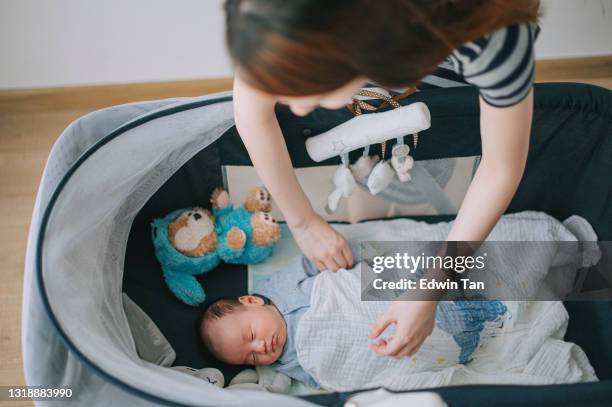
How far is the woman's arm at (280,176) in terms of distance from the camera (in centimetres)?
91

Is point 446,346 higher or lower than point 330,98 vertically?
lower

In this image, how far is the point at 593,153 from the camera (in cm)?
117

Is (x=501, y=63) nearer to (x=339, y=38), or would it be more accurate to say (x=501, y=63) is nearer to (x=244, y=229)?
(x=339, y=38)

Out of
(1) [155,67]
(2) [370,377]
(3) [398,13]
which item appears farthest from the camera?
(1) [155,67]

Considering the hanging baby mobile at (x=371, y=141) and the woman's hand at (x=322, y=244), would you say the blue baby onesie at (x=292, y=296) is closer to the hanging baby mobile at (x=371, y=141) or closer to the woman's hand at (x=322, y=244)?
the woman's hand at (x=322, y=244)

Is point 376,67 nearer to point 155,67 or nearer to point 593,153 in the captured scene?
point 593,153

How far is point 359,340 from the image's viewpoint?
3.56 feet

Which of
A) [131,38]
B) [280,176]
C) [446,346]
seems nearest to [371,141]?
[280,176]

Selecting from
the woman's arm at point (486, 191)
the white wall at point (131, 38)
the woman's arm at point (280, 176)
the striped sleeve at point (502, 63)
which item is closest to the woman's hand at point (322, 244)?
the woman's arm at point (280, 176)

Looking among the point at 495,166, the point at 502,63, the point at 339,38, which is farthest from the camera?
the point at 495,166

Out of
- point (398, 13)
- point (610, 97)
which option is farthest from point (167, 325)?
point (610, 97)

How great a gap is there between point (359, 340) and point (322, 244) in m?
0.20

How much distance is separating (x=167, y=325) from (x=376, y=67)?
808mm

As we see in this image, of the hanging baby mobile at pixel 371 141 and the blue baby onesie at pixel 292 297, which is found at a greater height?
the hanging baby mobile at pixel 371 141
